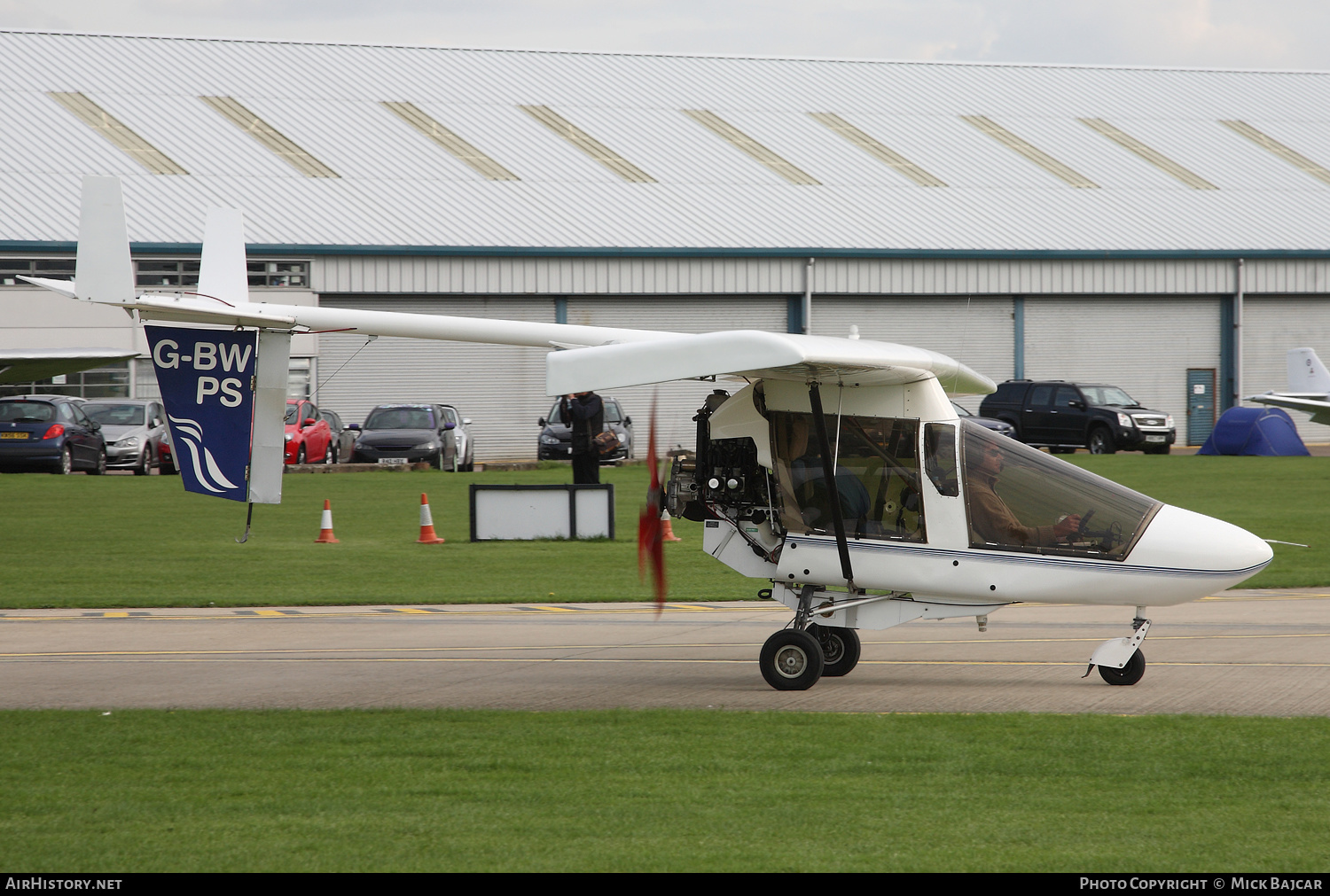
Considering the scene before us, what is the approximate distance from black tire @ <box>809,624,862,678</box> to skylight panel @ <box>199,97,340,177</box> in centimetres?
3205

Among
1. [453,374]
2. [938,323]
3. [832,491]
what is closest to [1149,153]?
[938,323]

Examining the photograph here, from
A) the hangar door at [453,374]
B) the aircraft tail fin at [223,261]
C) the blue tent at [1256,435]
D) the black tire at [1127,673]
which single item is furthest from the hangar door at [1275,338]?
the aircraft tail fin at [223,261]

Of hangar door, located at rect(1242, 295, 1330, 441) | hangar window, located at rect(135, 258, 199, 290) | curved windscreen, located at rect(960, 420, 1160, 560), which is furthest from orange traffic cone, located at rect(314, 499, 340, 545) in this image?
hangar door, located at rect(1242, 295, 1330, 441)

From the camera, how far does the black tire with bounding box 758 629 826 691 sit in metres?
9.98

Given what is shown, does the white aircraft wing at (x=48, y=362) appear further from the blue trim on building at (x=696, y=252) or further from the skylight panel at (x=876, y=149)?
the skylight panel at (x=876, y=149)

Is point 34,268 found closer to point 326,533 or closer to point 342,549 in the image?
point 326,533

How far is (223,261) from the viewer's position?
10609mm

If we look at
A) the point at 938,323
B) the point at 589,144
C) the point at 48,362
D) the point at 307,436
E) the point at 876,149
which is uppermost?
the point at 876,149

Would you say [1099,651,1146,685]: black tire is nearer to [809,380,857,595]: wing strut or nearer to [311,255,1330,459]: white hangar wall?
[809,380,857,595]: wing strut

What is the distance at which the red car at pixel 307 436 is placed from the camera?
33281 mm

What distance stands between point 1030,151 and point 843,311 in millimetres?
9234

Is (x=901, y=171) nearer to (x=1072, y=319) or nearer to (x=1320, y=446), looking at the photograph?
(x=1072, y=319)

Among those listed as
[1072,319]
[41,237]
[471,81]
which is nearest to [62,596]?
[41,237]

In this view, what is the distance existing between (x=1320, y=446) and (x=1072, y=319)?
7.99 meters
